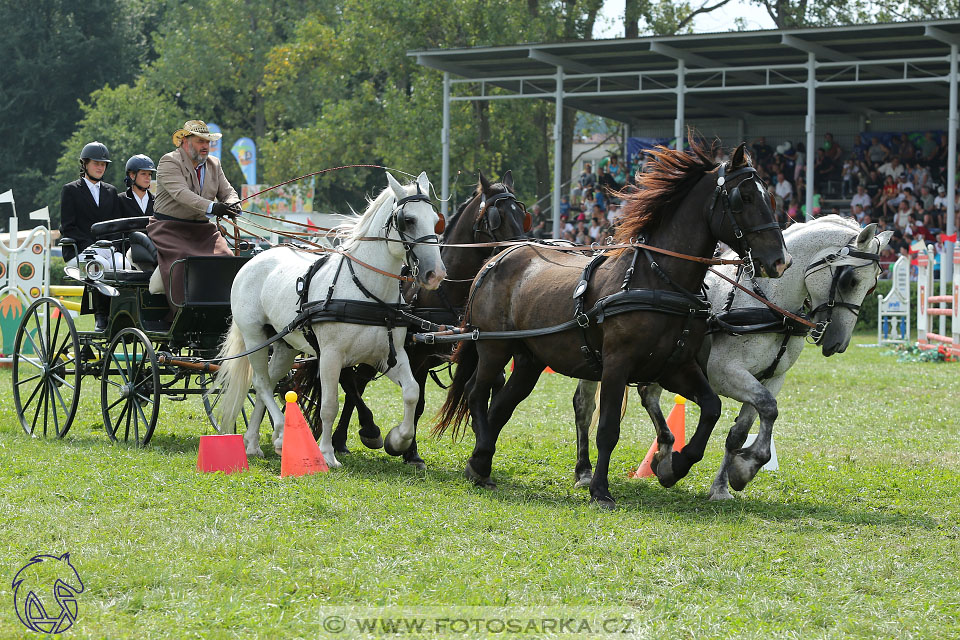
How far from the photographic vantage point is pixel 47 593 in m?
4.76

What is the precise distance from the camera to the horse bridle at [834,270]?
7180 millimetres

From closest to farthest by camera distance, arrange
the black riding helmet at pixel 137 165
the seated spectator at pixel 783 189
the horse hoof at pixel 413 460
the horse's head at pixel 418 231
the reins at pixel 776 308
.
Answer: the reins at pixel 776 308 → the horse's head at pixel 418 231 → the horse hoof at pixel 413 460 → the black riding helmet at pixel 137 165 → the seated spectator at pixel 783 189

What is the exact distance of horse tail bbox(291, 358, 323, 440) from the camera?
8991 mm

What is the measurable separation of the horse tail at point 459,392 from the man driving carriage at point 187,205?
211 cm

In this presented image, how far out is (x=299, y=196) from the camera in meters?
36.8

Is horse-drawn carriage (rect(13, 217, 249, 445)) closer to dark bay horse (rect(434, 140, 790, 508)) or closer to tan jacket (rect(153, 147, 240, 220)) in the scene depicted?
tan jacket (rect(153, 147, 240, 220))

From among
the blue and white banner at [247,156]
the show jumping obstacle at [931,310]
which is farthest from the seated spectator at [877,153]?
the blue and white banner at [247,156]

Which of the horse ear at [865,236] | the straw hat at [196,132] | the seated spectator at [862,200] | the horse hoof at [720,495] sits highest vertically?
the seated spectator at [862,200]

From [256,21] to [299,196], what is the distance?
1368cm

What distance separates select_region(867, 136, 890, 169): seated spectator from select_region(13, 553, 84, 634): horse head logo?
2393 cm

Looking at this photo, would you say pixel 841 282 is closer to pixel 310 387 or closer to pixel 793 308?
pixel 793 308

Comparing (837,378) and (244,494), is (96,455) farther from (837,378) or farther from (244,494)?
(837,378)

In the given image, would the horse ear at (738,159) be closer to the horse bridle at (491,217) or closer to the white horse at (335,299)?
the white horse at (335,299)

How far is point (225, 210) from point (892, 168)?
20.1 metres
